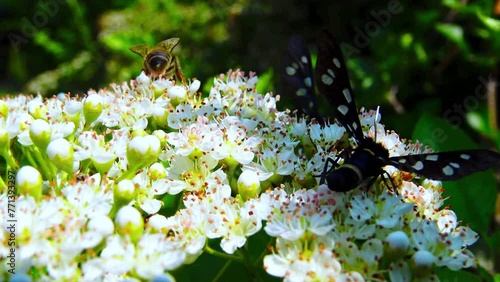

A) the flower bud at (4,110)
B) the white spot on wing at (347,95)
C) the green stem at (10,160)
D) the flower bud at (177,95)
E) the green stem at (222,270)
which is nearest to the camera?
the green stem at (222,270)

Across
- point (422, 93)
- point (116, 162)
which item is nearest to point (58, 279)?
point (116, 162)

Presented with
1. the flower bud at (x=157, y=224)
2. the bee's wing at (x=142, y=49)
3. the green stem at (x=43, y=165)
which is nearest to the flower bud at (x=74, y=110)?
the green stem at (x=43, y=165)

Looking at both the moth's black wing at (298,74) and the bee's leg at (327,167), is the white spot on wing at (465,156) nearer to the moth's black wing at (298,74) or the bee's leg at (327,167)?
the bee's leg at (327,167)

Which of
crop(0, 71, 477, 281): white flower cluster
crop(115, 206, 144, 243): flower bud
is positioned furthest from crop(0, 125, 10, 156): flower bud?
crop(115, 206, 144, 243): flower bud

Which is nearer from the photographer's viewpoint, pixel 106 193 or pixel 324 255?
pixel 324 255

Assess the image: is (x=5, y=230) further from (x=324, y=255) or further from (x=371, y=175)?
(x=371, y=175)

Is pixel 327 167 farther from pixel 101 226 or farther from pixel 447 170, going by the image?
pixel 101 226

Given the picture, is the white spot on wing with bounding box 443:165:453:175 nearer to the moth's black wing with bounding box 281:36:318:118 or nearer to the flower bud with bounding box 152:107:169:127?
the moth's black wing with bounding box 281:36:318:118

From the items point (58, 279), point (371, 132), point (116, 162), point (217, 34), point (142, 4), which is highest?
point (142, 4)
